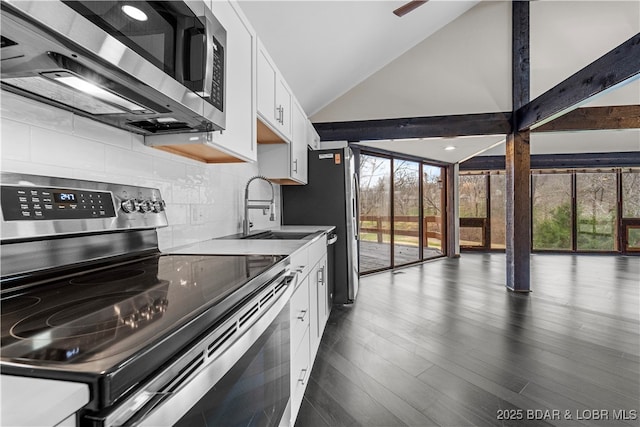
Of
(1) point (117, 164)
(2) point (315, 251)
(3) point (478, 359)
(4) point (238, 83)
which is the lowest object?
(3) point (478, 359)

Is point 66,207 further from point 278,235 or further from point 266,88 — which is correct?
point 278,235

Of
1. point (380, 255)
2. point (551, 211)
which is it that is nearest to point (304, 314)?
point (380, 255)

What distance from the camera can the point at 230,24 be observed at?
1433 millimetres

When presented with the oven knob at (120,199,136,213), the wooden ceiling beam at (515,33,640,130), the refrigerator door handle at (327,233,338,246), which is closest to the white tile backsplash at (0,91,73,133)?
the oven knob at (120,199,136,213)

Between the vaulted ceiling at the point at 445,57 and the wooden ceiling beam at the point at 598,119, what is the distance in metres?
0.11

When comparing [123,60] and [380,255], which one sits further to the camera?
[380,255]

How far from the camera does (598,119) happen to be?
3.90 meters

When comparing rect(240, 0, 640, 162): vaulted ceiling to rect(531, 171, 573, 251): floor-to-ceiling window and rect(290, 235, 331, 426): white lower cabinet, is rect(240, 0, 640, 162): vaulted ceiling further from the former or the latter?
rect(531, 171, 573, 251): floor-to-ceiling window

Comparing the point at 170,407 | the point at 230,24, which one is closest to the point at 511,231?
the point at 230,24

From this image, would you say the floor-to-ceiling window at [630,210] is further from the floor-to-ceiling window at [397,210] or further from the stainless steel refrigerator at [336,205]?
the stainless steel refrigerator at [336,205]

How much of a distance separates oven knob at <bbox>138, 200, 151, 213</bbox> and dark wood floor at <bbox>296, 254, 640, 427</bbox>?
1284 millimetres

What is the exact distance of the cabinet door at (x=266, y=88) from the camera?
184 centimetres

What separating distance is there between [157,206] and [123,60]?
28.6 inches

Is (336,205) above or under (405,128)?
under
